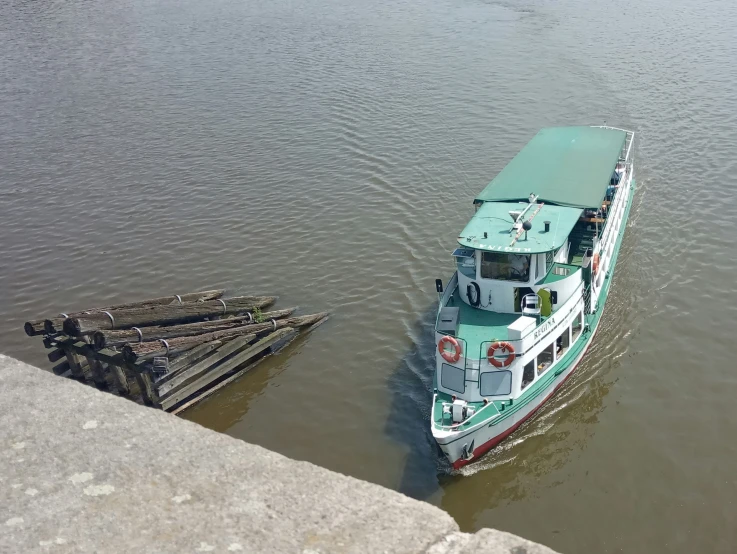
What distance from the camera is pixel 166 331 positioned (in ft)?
64.5

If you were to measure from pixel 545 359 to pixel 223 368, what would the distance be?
9.57 m

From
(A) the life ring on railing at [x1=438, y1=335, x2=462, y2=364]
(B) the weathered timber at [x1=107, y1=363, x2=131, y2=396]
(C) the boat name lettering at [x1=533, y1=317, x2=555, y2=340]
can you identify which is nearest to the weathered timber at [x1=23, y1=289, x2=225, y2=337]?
(B) the weathered timber at [x1=107, y1=363, x2=131, y2=396]

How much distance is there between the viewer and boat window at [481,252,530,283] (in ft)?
65.9

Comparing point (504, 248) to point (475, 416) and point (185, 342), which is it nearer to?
point (475, 416)

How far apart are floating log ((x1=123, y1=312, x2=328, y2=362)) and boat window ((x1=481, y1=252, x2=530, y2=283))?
6.75 meters

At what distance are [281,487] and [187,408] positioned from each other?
1679 cm

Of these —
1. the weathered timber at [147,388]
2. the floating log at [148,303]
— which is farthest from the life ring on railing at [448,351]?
the floating log at [148,303]

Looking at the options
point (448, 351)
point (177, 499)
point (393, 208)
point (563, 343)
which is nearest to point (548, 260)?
point (563, 343)

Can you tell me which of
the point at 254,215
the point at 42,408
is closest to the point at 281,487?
the point at 42,408

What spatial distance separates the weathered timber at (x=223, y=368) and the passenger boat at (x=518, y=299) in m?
5.57

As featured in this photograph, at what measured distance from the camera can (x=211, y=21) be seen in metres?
61.1

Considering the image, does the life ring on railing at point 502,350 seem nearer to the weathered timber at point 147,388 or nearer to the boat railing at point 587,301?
the boat railing at point 587,301

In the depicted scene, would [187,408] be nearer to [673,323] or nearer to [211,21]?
[673,323]

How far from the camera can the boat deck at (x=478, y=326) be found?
1902cm
